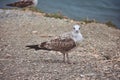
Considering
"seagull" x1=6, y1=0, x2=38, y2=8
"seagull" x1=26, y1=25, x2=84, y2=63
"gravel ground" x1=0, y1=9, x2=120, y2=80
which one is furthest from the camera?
"seagull" x1=6, y1=0, x2=38, y2=8

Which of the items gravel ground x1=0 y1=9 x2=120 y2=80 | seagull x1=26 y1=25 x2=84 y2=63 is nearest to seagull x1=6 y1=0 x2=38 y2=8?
gravel ground x1=0 y1=9 x2=120 y2=80

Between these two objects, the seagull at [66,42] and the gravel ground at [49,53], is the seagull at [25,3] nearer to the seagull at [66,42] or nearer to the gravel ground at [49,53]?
the gravel ground at [49,53]

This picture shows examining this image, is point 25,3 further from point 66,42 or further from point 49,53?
point 66,42

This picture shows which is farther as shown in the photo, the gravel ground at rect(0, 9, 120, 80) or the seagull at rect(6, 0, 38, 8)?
the seagull at rect(6, 0, 38, 8)

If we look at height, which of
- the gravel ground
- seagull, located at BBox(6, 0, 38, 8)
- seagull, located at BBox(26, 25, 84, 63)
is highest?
seagull, located at BBox(6, 0, 38, 8)

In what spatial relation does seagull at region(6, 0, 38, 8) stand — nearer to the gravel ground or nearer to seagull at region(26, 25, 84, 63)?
the gravel ground

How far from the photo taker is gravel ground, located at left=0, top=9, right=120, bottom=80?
7.31 m

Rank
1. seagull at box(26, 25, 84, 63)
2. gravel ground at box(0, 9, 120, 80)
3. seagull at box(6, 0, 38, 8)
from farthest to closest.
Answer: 1. seagull at box(6, 0, 38, 8)
2. seagull at box(26, 25, 84, 63)
3. gravel ground at box(0, 9, 120, 80)

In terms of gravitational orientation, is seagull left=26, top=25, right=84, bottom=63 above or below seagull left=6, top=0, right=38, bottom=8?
below

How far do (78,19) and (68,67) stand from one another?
29.0 feet

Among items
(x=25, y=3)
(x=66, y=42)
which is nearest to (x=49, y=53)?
(x=66, y=42)

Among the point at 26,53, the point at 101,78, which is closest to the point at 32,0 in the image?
the point at 26,53

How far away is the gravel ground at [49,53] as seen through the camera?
7312 mm

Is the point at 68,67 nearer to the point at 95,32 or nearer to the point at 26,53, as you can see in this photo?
the point at 26,53
